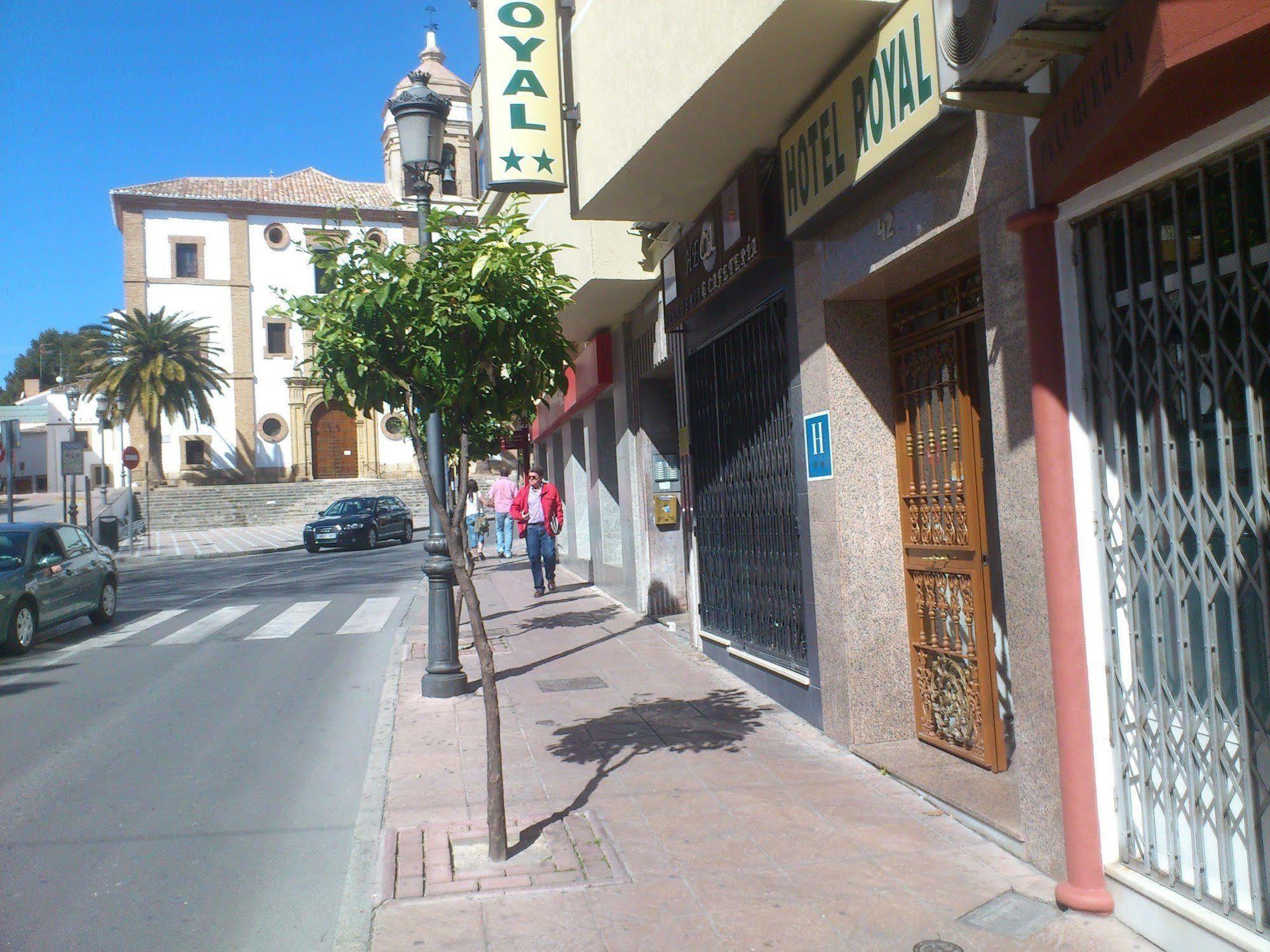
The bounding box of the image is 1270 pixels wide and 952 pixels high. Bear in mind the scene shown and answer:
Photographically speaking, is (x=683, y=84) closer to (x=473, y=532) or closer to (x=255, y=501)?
(x=473, y=532)

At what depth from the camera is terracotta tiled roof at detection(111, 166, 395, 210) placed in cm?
5247

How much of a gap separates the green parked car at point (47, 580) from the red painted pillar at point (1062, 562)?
35.7 feet

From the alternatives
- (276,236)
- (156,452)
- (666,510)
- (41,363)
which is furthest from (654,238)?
(41,363)

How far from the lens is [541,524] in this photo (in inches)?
588

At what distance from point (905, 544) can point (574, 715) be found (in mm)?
2749

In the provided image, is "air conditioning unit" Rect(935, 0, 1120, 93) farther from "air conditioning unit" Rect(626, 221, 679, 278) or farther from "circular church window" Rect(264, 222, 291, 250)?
"circular church window" Rect(264, 222, 291, 250)

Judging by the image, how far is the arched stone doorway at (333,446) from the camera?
54.5 meters

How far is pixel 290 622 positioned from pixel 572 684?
21.2 ft

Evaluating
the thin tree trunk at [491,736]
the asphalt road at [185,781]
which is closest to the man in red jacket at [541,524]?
the asphalt road at [185,781]

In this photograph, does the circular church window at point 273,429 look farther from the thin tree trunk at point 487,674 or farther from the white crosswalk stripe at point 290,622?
the thin tree trunk at point 487,674

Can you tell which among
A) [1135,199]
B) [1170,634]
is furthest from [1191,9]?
[1170,634]

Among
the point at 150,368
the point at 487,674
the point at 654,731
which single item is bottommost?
the point at 654,731

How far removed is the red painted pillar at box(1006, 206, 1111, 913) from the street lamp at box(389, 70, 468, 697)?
529 centimetres

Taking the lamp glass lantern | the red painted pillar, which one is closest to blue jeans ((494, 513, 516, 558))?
the lamp glass lantern
